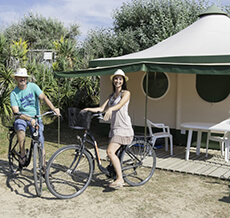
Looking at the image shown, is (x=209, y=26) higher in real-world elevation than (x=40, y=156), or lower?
higher

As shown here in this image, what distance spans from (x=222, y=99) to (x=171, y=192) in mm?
3646

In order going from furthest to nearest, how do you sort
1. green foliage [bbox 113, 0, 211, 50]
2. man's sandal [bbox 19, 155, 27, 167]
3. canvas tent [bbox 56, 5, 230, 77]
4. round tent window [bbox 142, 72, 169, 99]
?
green foliage [bbox 113, 0, 211, 50], round tent window [bbox 142, 72, 169, 99], canvas tent [bbox 56, 5, 230, 77], man's sandal [bbox 19, 155, 27, 167]

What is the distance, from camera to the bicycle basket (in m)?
4.18

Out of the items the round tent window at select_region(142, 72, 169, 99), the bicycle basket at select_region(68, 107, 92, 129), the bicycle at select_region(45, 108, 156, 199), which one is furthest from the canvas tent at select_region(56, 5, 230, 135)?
the bicycle basket at select_region(68, 107, 92, 129)

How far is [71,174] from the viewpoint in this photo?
4332 mm

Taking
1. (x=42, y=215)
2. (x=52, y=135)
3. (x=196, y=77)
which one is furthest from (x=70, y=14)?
(x=42, y=215)

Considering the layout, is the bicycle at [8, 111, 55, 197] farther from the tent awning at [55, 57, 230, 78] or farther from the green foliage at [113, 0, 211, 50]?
the green foliage at [113, 0, 211, 50]

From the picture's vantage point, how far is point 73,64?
11789 millimetres

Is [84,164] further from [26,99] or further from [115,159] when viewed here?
[26,99]

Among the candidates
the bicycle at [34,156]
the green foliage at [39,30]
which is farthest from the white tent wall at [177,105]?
the green foliage at [39,30]

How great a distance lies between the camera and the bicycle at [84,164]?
4184mm

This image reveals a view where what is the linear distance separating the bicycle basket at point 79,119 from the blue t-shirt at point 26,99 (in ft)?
2.68

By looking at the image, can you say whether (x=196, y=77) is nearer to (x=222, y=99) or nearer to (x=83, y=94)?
(x=222, y=99)

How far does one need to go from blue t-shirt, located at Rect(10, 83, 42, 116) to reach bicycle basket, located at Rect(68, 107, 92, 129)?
32.1 inches
